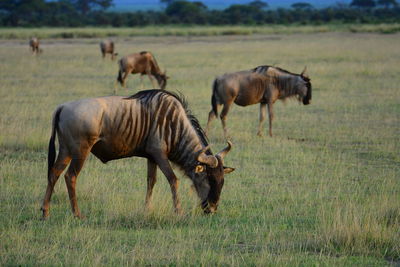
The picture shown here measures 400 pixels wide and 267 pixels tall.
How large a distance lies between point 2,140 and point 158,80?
9.48 meters

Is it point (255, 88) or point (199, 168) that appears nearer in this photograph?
point (199, 168)

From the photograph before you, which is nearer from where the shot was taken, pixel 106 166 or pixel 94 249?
pixel 94 249

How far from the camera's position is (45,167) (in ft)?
29.9

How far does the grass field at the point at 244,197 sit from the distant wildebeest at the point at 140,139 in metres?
0.34

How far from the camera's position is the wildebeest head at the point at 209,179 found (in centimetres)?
658

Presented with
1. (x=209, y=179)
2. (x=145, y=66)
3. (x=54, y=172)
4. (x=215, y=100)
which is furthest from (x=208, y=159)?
(x=145, y=66)

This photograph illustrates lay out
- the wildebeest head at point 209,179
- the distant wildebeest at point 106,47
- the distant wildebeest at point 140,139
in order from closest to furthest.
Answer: the distant wildebeest at point 140,139 < the wildebeest head at point 209,179 < the distant wildebeest at point 106,47

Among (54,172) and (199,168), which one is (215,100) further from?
(54,172)

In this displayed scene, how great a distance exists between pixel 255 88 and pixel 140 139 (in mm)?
5745

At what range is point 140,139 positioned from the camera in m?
6.71

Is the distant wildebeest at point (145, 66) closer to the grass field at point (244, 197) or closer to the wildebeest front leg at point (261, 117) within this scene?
the grass field at point (244, 197)

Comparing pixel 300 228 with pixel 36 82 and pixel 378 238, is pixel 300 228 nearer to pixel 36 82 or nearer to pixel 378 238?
pixel 378 238

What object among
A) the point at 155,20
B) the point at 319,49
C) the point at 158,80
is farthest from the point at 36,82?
the point at 155,20

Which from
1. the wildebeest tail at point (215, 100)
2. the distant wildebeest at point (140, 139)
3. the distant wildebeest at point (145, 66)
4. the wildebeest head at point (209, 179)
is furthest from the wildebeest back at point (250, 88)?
the distant wildebeest at point (145, 66)
